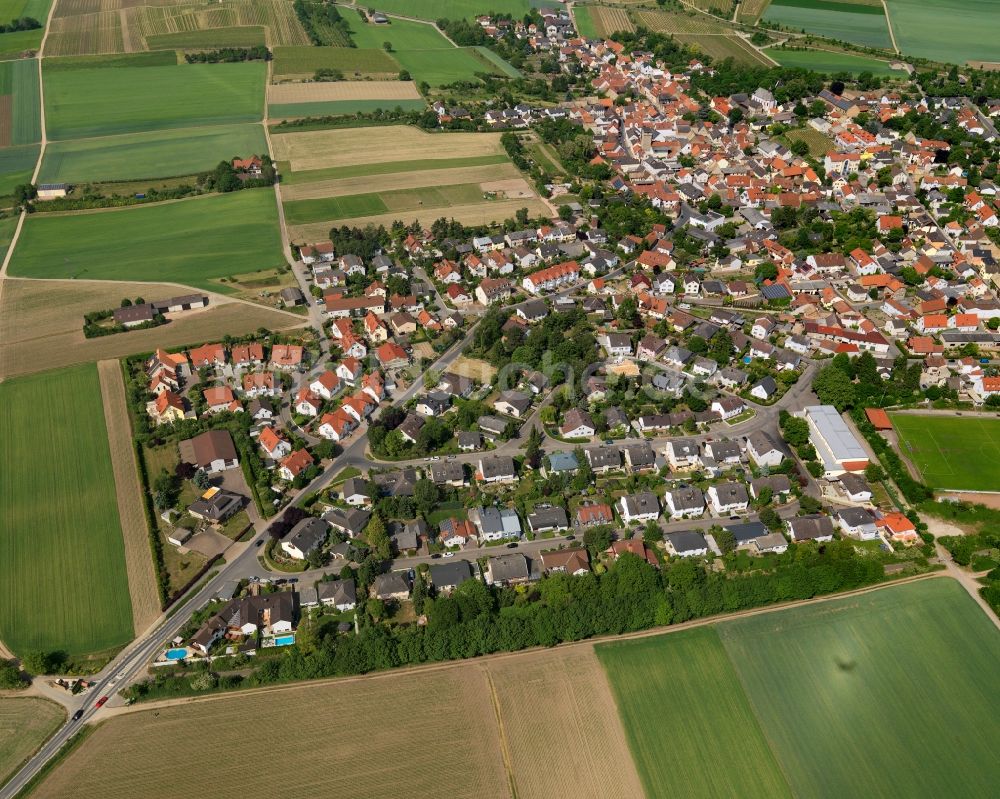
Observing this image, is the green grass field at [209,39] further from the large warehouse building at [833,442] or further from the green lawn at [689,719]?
the green lawn at [689,719]

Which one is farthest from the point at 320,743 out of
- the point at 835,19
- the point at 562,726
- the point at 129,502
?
the point at 835,19

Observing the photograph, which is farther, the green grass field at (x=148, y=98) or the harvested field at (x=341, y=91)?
the harvested field at (x=341, y=91)

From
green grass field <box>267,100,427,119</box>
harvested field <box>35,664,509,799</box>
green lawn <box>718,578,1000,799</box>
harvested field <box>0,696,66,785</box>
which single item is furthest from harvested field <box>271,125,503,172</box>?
green lawn <box>718,578,1000,799</box>

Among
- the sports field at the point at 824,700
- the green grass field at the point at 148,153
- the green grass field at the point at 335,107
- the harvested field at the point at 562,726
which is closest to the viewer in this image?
the harvested field at the point at 562,726

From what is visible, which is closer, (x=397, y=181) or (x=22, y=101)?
(x=397, y=181)

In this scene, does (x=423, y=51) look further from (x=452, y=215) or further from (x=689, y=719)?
(x=689, y=719)

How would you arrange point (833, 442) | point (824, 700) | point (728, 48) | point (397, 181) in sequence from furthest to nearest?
point (728, 48)
point (397, 181)
point (833, 442)
point (824, 700)

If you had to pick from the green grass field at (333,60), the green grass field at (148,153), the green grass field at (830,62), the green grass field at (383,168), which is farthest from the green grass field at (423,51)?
the green grass field at (830,62)
